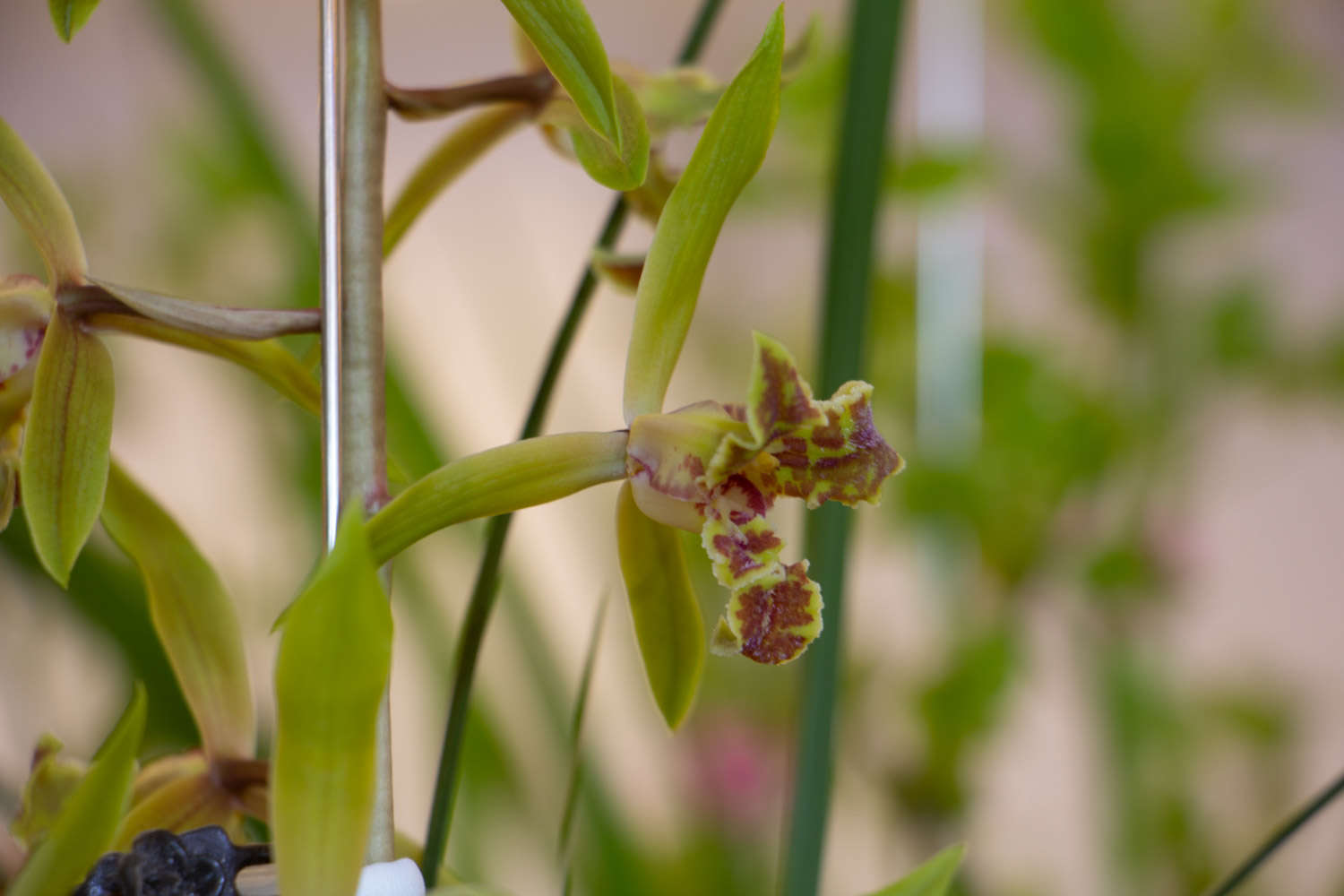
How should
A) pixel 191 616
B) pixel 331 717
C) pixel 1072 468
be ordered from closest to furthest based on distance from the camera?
1. pixel 331 717
2. pixel 191 616
3. pixel 1072 468

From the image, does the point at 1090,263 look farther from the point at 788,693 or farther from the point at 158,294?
the point at 158,294

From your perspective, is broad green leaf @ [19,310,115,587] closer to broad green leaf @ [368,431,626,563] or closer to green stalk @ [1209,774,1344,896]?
broad green leaf @ [368,431,626,563]

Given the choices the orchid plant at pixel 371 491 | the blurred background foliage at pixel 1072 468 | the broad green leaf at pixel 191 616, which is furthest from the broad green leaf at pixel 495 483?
the blurred background foliage at pixel 1072 468


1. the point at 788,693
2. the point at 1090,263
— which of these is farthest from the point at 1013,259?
the point at 788,693

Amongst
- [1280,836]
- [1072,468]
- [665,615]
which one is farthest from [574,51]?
[1072,468]

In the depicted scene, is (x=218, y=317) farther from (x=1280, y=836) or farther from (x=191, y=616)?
(x=1280, y=836)
